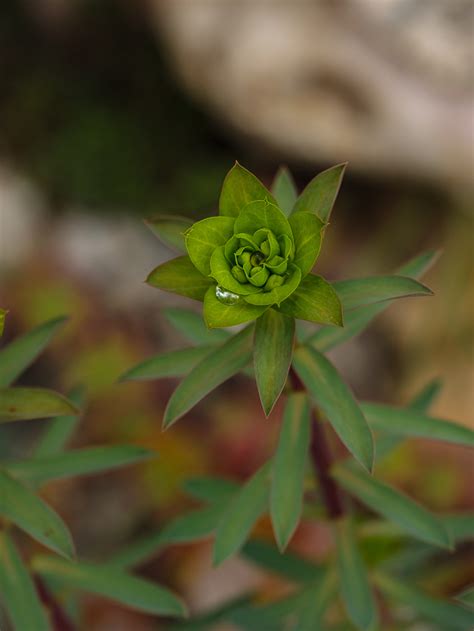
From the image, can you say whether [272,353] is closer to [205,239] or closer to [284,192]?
[205,239]

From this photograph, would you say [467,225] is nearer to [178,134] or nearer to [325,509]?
[178,134]

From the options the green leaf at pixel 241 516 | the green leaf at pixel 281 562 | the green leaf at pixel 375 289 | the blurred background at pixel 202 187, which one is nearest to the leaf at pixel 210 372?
the green leaf at pixel 375 289

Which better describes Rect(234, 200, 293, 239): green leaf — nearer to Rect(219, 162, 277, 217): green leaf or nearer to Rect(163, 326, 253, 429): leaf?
Rect(219, 162, 277, 217): green leaf

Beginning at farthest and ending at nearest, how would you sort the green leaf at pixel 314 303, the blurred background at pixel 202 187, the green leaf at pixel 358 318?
1. the blurred background at pixel 202 187
2. the green leaf at pixel 358 318
3. the green leaf at pixel 314 303

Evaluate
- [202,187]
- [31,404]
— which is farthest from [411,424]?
[202,187]

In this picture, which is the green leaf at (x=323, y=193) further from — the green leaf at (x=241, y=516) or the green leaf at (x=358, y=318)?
the green leaf at (x=241, y=516)

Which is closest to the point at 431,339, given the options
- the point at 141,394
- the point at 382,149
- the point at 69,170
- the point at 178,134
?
the point at 382,149
